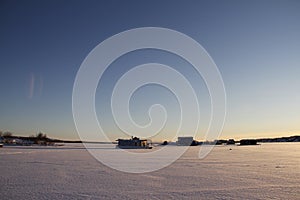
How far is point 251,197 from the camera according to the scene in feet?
18.6

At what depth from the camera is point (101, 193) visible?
616 cm

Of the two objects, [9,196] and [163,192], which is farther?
[163,192]

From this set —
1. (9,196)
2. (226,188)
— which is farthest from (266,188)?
(9,196)

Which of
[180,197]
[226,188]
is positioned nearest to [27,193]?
[180,197]

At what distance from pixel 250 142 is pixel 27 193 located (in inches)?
2932

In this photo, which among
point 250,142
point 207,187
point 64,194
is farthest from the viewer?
point 250,142

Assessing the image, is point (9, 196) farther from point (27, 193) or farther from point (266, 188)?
point (266, 188)

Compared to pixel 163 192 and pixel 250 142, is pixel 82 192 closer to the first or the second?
pixel 163 192

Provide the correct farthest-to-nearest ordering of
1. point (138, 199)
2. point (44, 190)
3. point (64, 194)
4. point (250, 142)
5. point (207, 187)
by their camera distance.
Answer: point (250, 142) < point (207, 187) < point (44, 190) < point (64, 194) < point (138, 199)

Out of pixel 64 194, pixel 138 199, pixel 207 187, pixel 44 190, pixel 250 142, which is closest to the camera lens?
pixel 138 199

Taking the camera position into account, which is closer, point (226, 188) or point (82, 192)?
point (82, 192)

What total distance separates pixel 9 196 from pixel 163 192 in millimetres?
3624

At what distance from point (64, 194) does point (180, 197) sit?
2.78m

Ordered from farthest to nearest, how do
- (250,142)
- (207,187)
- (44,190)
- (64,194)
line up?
(250,142) → (207,187) → (44,190) → (64,194)
